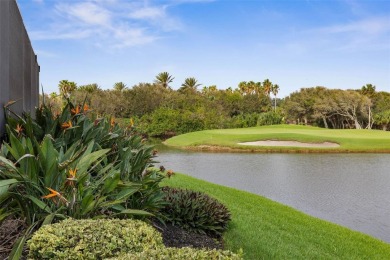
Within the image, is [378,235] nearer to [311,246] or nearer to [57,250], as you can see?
[311,246]

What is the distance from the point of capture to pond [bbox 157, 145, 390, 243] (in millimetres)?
10211

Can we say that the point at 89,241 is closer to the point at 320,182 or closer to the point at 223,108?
the point at 320,182

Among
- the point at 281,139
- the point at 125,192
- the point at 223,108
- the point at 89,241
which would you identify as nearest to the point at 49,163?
the point at 125,192

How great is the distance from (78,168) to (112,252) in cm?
104

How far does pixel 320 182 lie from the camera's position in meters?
14.9

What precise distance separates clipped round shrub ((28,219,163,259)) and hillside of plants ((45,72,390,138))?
40.1 m

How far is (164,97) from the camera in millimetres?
55844

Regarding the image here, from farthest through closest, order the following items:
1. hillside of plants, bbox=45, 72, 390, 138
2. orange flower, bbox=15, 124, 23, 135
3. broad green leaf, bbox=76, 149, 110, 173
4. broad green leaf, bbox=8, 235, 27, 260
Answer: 1. hillside of plants, bbox=45, 72, 390, 138
2. orange flower, bbox=15, 124, 23, 135
3. broad green leaf, bbox=76, 149, 110, 173
4. broad green leaf, bbox=8, 235, 27, 260

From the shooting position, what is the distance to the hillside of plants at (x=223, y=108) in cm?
4947

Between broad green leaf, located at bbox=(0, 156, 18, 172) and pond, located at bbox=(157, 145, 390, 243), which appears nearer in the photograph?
broad green leaf, located at bbox=(0, 156, 18, 172)

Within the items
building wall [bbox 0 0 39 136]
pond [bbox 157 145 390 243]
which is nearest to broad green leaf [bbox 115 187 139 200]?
building wall [bbox 0 0 39 136]

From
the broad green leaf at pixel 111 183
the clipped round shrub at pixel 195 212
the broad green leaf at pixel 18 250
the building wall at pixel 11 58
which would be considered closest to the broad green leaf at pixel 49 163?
the broad green leaf at pixel 111 183

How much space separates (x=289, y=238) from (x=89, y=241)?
15.1ft

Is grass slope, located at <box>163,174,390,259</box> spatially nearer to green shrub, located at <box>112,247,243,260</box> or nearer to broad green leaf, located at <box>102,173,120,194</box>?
broad green leaf, located at <box>102,173,120,194</box>
